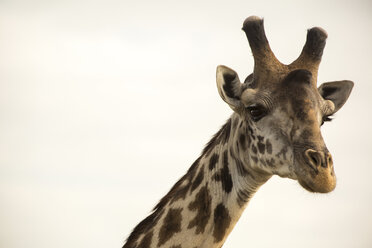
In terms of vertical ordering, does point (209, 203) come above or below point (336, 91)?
below

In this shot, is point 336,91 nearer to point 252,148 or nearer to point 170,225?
point 252,148

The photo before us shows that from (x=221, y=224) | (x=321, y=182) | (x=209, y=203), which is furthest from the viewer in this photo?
(x=209, y=203)

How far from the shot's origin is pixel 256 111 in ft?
31.2

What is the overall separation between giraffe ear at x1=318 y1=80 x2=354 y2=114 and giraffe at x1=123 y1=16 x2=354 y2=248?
0.02 metres

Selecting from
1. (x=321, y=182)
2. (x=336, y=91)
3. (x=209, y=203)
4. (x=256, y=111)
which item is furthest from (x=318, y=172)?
(x=336, y=91)

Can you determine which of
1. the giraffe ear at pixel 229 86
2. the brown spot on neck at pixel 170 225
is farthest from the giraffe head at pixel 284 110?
the brown spot on neck at pixel 170 225

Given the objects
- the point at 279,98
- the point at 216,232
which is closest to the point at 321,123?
the point at 279,98

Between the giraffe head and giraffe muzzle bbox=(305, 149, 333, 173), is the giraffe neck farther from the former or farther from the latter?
giraffe muzzle bbox=(305, 149, 333, 173)

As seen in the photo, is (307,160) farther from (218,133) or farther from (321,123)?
(218,133)

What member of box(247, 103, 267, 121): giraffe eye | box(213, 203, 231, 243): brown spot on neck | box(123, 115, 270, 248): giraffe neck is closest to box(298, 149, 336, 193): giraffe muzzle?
box(247, 103, 267, 121): giraffe eye

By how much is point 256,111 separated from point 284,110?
0.47 metres

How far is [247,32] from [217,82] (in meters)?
1.11

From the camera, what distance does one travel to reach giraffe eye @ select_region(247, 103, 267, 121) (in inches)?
372

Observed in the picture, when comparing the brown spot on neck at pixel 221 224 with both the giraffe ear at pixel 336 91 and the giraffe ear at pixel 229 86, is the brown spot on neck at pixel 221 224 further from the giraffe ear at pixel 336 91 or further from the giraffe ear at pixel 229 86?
the giraffe ear at pixel 336 91
